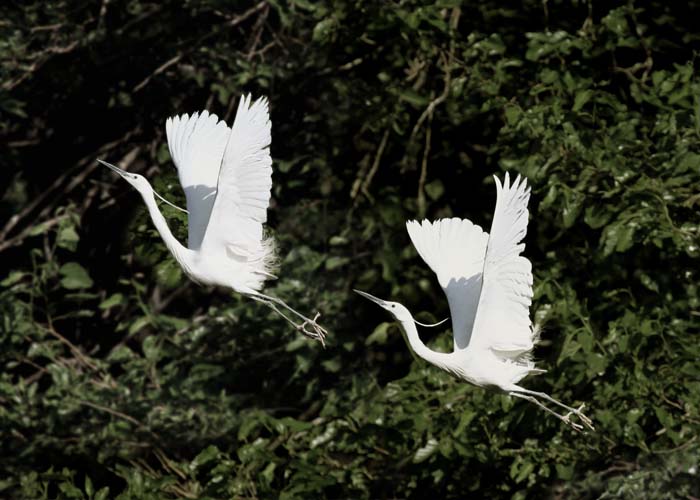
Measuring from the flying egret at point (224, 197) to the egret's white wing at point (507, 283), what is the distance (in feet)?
1.85

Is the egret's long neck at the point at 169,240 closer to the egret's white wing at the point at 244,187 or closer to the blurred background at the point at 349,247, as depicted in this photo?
the egret's white wing at the point at 244,187

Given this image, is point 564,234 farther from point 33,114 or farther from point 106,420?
point 33,114

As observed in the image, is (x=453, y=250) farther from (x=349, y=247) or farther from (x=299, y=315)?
(x=349, y=247)

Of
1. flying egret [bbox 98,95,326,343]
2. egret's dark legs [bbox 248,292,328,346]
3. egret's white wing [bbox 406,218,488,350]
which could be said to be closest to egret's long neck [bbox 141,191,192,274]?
flying egret [bbox 98,95,326,343]

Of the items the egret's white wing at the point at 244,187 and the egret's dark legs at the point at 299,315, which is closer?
the egret's white wing at the point at 244,187

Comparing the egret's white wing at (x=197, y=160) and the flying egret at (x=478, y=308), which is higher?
the egret's white wing at (x=197, y=160)

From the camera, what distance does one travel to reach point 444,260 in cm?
354

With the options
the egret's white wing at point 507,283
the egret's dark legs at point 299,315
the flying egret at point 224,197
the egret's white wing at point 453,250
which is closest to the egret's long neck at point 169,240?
the flying egret at point 224,197

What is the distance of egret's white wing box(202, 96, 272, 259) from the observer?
322cm

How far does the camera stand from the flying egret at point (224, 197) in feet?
10.6

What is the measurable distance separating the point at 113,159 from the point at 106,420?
1.06 m

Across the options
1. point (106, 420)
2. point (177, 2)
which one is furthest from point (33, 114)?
point (106, 420)

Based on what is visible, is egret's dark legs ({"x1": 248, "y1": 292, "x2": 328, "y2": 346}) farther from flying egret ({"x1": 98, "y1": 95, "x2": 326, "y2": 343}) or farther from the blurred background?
the blurred background

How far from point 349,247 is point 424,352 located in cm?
170
